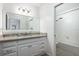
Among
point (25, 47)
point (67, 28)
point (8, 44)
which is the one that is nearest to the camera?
point (8, 44)

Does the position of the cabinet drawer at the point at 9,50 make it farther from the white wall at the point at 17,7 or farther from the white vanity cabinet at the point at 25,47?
the white wall at the point at 17,7

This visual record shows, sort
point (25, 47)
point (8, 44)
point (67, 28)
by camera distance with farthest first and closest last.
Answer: point (67, 28) → point (25, 47) → point (8, 44)

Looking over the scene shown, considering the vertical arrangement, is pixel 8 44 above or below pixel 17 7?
below

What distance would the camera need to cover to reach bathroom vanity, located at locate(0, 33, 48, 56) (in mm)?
899

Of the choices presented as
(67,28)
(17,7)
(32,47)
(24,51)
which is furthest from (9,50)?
(67,28)

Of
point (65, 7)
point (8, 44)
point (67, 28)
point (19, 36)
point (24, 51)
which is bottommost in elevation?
point (24, 51)

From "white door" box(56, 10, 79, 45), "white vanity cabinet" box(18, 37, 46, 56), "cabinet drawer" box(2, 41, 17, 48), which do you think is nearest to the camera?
"cabinet drawer" box(2, 41, 17, 48)

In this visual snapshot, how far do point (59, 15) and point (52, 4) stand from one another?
24cm

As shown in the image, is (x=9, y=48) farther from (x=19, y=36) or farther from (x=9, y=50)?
(x=19, y=36)

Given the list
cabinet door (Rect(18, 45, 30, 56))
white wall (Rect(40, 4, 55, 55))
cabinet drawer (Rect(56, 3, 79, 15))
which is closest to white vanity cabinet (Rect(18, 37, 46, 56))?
cabinet door (Rect(18, 45, 30, 56))

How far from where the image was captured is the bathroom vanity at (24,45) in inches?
35.4

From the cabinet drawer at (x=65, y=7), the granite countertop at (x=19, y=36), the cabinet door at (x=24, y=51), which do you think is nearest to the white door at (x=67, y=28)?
the cabinet drawer at (x=65, y=7)

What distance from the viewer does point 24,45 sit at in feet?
3.26

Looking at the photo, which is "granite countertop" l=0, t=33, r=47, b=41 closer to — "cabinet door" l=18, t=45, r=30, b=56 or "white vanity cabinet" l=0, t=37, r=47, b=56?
"white vanity cabinet" l=0, t=37, r=47, b=56
